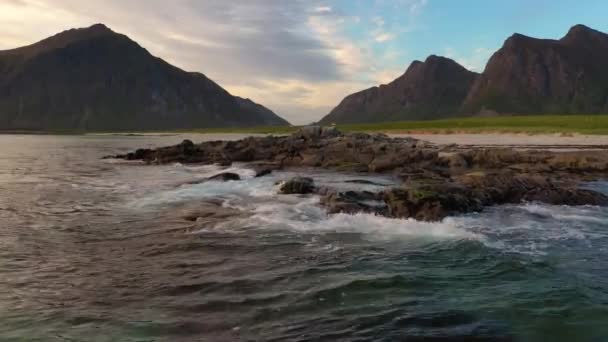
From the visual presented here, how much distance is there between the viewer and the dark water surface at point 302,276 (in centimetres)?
805

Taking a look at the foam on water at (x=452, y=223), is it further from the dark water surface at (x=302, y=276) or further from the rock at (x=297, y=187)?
the rock at (x=297, y=187)

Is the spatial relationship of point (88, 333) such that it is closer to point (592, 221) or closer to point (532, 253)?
point (532, 253)

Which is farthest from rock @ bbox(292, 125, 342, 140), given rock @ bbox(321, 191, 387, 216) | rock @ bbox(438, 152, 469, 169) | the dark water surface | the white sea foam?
the dark water surface

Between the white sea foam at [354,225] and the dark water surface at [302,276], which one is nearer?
the dark water surface at [302,276]

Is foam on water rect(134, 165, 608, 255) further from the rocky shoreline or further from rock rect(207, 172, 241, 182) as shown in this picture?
rock rect(207, 172, 241, 182)

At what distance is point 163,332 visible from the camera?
25.8 feet

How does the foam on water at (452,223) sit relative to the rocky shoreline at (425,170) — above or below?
below

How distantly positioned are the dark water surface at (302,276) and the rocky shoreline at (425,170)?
1.18 metres

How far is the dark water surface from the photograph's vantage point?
26.4 ft

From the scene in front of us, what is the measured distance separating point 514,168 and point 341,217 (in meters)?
17.0

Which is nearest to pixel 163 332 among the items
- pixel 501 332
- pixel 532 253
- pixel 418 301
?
pixel 418 301

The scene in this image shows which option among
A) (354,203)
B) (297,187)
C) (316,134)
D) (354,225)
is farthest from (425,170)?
(316,134)

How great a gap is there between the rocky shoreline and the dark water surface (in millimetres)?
1184

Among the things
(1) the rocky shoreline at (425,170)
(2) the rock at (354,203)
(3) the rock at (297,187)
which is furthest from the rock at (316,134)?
(2) the rock at (354,203)
